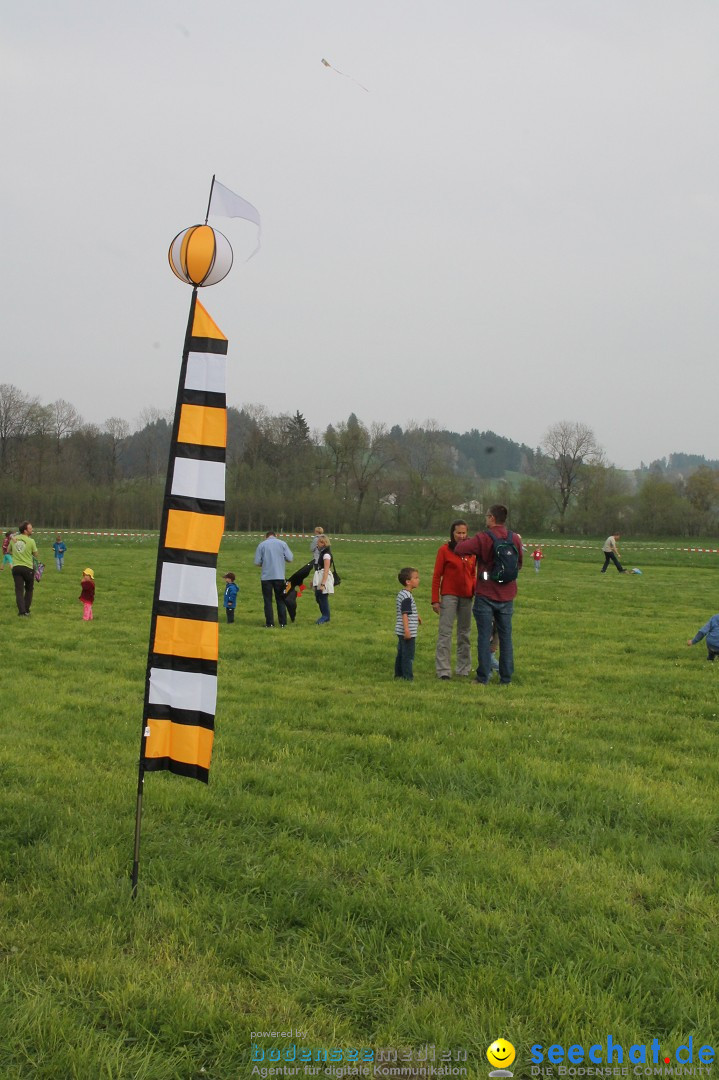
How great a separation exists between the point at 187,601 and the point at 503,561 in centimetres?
590

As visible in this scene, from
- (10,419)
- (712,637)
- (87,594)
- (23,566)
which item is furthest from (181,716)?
(10,419)

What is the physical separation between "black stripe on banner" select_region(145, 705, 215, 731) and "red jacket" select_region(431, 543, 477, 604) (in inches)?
237

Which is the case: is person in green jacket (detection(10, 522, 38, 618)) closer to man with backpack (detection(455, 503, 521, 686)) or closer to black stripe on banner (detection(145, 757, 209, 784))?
man with backpack (detection(455, 503, 521, 686))

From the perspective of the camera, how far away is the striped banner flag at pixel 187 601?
432 cm

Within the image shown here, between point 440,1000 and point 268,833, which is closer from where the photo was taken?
point 440,1000

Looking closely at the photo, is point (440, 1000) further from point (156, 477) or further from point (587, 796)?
point (156, 477)

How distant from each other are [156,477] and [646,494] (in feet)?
164

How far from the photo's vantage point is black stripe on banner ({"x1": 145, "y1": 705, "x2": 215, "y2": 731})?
14.3 ft

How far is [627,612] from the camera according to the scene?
18.1m

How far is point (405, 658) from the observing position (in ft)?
33.0

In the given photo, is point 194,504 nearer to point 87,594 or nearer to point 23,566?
point 87,594

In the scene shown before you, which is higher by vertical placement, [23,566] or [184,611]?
[184,611]

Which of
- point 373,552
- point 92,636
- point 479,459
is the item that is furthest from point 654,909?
point 479,459

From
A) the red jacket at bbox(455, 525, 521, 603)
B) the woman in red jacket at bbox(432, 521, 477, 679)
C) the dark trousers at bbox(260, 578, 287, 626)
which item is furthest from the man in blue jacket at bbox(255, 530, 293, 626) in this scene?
the red jacket at bbox(455, 525, 521, 603)
